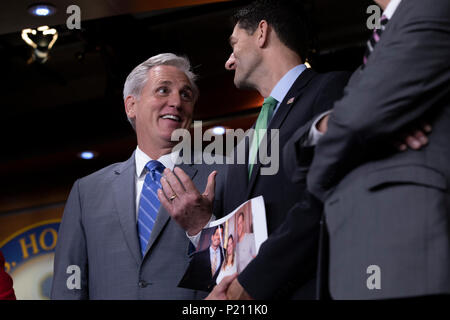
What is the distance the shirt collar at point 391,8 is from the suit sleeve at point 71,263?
1.53 m

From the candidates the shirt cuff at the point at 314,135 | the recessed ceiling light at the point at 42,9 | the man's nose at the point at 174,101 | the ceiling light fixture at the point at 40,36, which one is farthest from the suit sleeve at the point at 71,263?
the ceiling light fixture at the point at 40,36

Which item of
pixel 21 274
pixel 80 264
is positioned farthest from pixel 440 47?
pixel 21 274

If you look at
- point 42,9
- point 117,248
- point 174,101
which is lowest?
point 117,248

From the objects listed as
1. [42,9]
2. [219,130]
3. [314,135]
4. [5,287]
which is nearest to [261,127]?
[314,135]

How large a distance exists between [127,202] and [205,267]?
2.09 feet

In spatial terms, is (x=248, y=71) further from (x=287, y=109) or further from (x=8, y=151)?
(x=8, y=151)

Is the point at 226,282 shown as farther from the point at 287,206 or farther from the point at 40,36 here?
the point at 40,36

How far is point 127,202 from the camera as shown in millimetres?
2451

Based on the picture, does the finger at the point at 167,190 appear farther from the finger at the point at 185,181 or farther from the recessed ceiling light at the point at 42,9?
the recessed ceiling light at the point at 42,9

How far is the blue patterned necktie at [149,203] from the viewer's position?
94.6 inches

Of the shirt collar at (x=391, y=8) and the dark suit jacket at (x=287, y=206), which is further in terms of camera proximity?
the dark suit jacket at (x=287, y=206)

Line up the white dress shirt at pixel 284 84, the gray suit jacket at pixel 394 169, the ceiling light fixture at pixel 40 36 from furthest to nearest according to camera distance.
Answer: the ceiling light fixture at pixel 40 36
the white dress shirt at pixel 284 84
the gray suit jacket at pixel 394 169

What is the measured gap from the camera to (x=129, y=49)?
6008 millimetres

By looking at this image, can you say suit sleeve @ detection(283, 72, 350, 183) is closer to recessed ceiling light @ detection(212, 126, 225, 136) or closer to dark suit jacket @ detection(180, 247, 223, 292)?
dark suit jacket @ detection(180, 247, 223, 292)
